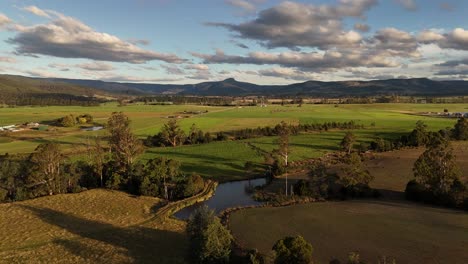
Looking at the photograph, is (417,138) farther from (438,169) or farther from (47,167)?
(47,167)

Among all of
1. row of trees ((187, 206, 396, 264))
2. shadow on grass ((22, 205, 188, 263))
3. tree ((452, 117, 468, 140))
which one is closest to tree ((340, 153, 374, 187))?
row of trees ((187, 206, 396, 264))

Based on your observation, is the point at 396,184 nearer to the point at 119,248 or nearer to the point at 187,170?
the point at 187,170

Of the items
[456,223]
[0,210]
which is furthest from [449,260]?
[0,210]

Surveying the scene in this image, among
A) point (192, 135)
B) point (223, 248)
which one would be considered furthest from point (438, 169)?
point (192, 135)

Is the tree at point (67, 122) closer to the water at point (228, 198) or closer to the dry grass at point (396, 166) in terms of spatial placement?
the water at point (228, 198)

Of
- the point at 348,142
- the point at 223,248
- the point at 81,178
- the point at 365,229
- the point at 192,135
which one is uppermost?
the point at 348,142
